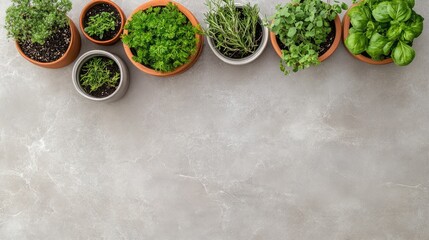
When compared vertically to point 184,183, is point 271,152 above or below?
above

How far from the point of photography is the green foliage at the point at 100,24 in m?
2.70

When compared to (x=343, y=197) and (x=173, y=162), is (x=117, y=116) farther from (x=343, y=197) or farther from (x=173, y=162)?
(x=343, y=197)

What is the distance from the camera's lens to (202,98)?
2.87m

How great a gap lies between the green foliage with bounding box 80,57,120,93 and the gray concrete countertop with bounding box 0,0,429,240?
5.9 inches

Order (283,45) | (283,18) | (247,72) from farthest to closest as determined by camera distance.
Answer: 1. (247,72)
2. (283,45)
3. (283,18)

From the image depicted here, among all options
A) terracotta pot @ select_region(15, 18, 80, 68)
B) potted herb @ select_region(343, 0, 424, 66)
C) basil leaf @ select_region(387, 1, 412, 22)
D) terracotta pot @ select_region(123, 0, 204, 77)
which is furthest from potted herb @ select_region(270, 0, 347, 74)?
terracotta pot @ select_region(15, 18, 80, 68)

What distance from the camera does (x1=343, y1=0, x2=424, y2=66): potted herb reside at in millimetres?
2225

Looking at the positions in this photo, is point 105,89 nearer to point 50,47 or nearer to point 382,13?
point 50,47

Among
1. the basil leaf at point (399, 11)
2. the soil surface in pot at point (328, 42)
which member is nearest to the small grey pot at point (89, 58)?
the soil surface in pot at point (328, 42)

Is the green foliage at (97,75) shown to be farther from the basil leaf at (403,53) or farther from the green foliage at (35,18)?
the basil leaf at (403,53)

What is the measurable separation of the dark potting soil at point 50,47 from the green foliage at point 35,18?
0.48 ft

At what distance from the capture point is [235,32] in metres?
2.55

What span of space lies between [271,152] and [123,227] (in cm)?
105

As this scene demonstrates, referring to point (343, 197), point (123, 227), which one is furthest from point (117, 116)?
point (343, 197)
